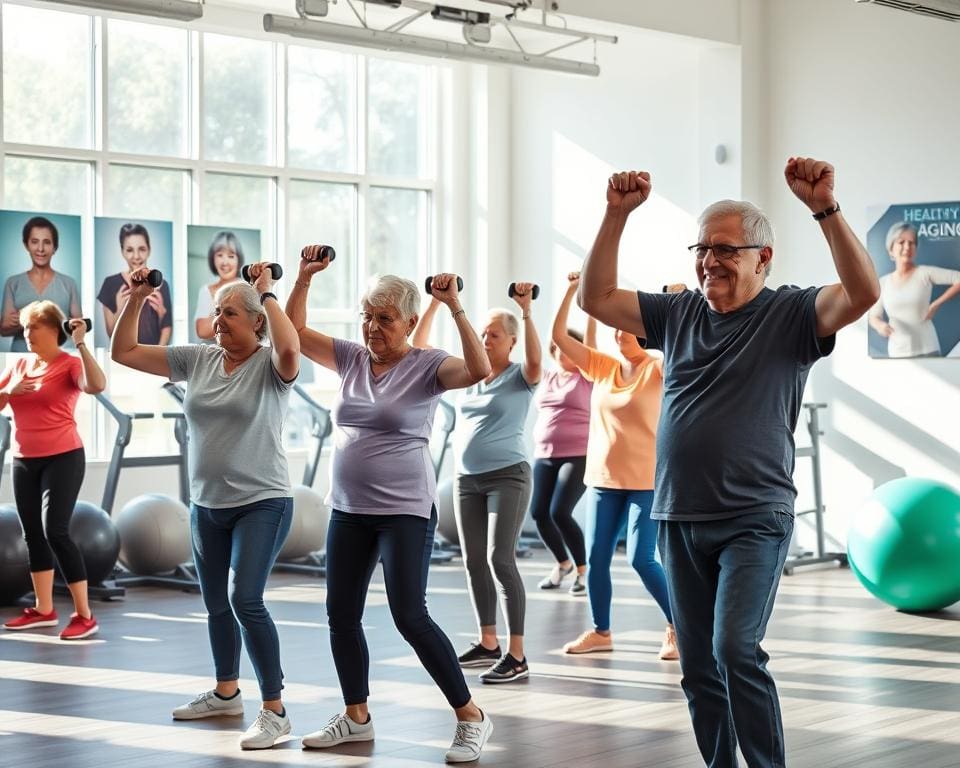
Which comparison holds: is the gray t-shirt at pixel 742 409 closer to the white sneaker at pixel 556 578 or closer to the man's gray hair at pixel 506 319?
the man's gray hair at pixel 506 319

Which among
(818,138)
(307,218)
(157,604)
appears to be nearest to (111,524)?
(157,604)

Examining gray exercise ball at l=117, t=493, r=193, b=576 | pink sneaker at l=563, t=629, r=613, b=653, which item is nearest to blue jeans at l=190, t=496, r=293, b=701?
pink sneaker at l=563, t=629, r=613, b=653

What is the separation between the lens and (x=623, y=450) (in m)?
5.43

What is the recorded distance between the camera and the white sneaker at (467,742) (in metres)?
4.10

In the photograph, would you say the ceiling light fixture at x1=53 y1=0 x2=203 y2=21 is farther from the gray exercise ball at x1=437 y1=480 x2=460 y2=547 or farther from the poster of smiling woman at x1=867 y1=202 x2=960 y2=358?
the poster of smiling woman at x1=867 y1=202 x2=960 y2=358

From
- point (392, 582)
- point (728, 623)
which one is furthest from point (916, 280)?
point (728, 623)

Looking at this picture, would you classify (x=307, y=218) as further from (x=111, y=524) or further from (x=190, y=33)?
(x=111, y=524)

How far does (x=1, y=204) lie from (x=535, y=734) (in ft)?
19.0

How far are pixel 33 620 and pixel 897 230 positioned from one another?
5.52 metres

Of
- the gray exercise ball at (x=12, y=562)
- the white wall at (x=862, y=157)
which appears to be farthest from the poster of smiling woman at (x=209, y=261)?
the white wall at (x=862, y=157)

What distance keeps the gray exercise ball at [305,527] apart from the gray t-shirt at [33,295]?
182 centimetres

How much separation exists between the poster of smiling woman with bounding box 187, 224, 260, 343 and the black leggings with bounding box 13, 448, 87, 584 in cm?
280

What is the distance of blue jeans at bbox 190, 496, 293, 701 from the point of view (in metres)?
4.25

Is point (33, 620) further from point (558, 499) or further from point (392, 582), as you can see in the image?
point (392, 582)
